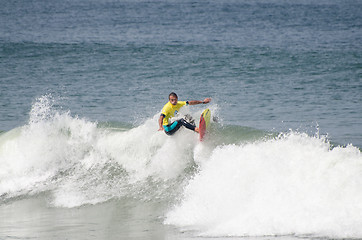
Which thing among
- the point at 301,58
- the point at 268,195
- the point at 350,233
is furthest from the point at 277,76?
the point at 350,233

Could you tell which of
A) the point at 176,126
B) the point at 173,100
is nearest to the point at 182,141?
the point at 176,126

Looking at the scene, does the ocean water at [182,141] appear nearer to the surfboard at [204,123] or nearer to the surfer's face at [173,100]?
the surfboard at [204,123]

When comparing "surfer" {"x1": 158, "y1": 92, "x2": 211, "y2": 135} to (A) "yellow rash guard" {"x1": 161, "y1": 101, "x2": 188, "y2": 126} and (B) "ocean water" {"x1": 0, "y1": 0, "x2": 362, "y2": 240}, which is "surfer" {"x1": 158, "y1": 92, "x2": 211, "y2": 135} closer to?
(A) "yellow rash guard" {"x1": 161, "y1": 101, "x2": 188, "y2": 126}

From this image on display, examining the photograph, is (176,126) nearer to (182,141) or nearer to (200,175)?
(182,141)

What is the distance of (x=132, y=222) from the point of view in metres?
10.4

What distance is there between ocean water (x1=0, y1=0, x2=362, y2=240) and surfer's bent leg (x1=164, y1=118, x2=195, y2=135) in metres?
0.46

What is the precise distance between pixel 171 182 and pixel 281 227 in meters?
4.20

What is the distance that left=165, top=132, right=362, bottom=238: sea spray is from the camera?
876 cm

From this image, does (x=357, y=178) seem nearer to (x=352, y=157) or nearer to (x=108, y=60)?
(x=352, y=157)

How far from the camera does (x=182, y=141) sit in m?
13.0

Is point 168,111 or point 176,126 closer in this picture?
point 176,126

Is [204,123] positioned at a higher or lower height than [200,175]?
higher

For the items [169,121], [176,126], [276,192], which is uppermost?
[169,121]

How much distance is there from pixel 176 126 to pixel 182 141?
22.8 inches
